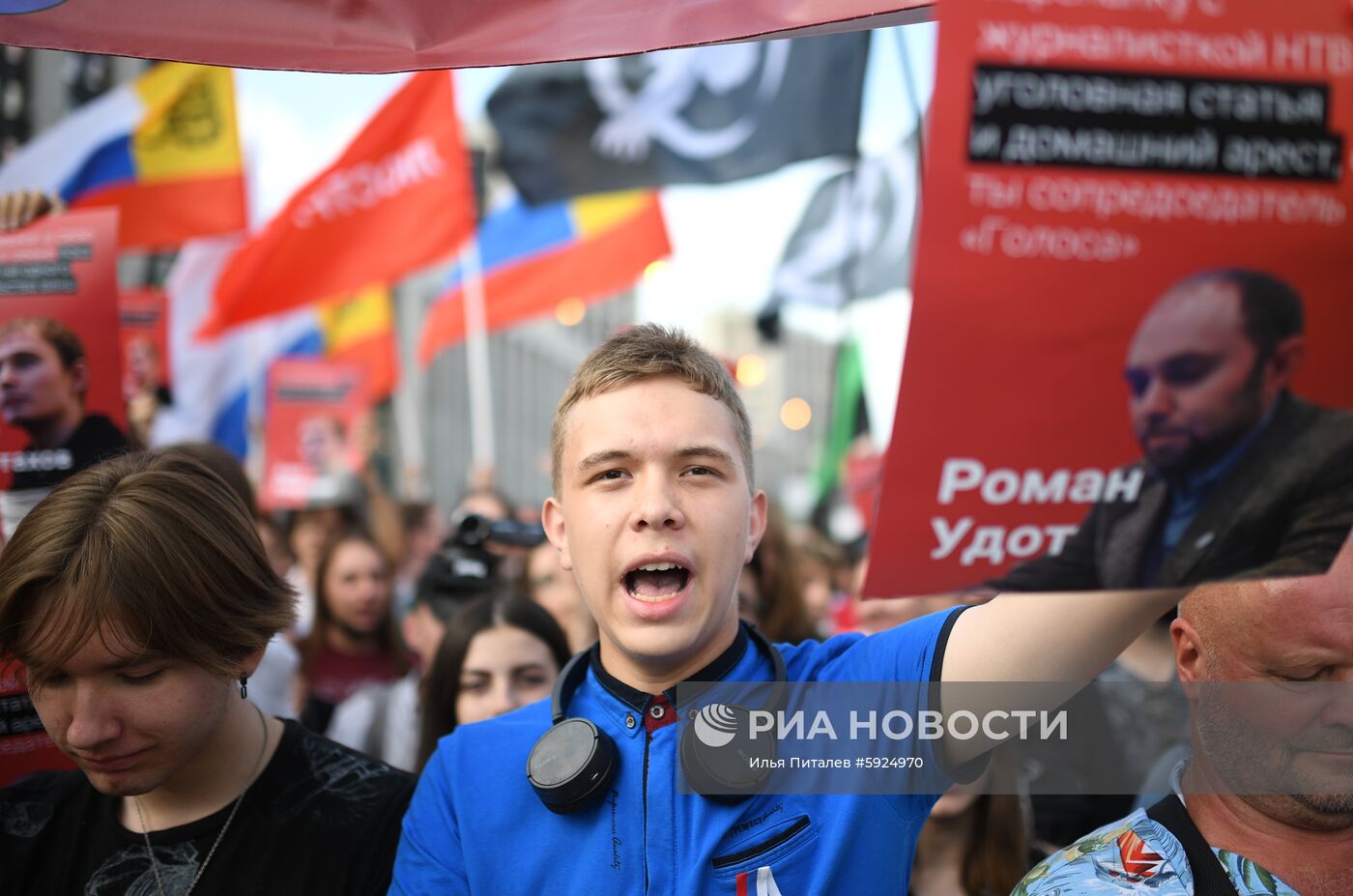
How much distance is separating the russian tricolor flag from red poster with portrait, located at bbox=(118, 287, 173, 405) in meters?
→ 0.85

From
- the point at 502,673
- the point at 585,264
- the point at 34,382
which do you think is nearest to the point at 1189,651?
the point at 502,673

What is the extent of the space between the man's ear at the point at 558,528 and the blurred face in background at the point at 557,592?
2588 mm

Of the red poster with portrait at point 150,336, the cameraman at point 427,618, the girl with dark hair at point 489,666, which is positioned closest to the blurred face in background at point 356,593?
the cameraman at point 427,618

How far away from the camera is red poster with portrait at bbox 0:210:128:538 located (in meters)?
3.17

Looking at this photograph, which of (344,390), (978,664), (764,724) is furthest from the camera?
(344,390)

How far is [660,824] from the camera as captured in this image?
7.01 feet

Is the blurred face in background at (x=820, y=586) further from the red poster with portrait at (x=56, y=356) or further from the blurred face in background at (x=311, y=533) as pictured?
the red poster with portrait at (x=56, y=356)

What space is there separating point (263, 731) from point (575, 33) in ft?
4.94

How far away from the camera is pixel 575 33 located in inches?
94.7

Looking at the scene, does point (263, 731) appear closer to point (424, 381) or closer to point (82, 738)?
point (82, 738)

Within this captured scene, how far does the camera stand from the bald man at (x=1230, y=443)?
1.62 metres

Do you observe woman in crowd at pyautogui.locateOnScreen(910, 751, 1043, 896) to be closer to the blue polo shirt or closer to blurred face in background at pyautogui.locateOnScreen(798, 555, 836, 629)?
the blue polo shirt

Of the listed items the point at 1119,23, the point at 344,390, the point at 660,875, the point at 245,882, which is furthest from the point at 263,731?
the point at 344,390

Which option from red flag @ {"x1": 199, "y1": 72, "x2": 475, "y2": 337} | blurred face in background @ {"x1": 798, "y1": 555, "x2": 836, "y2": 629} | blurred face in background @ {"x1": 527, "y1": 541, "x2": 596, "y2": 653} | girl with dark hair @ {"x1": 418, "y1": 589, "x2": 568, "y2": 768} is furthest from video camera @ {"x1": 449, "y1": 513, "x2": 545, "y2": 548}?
red flag @ {"x1": 199, "y1": 72, "x2": 475, "y2": 337}
